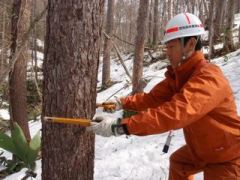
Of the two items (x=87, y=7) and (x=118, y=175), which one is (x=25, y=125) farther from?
(x=87, y=7)

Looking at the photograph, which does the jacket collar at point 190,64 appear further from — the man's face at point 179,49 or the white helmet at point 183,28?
the white helmet at point 183,28

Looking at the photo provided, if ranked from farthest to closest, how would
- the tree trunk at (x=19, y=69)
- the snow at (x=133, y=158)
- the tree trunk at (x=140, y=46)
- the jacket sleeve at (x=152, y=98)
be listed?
the tree trunk at (x=140, y=46), the tree trunk at (x=19, y=69), the snow at (x=133, y=158), the jacket sleeve at (x=152, y=98)

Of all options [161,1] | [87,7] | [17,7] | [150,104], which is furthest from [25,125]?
[161,1]

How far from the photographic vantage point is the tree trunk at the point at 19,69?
845 cm

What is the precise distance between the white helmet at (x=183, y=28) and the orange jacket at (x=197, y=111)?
183mm

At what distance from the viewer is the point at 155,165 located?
563 cm

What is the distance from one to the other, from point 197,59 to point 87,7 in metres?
Result: 0.97

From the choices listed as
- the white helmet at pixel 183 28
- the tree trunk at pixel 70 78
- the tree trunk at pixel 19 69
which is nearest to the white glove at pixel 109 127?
the tree trunk at pixel 70 78

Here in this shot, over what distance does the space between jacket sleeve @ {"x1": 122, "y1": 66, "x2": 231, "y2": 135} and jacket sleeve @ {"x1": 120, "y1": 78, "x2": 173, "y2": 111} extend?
919 mm

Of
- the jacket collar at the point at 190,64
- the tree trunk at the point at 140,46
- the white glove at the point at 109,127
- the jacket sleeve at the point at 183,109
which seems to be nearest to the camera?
the jacket sleeve at the point at 183,109

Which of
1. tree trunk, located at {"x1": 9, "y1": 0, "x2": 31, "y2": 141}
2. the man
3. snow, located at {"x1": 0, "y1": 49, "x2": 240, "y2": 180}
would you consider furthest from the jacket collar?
tree trunk, located at {"x1": 9, "y1": 0, "x2": 31, "y2": 141}

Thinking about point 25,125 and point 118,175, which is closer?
point 118,175

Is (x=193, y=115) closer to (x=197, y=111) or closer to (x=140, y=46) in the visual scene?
(x=197, y=111)

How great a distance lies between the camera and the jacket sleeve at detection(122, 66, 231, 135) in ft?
9.11
